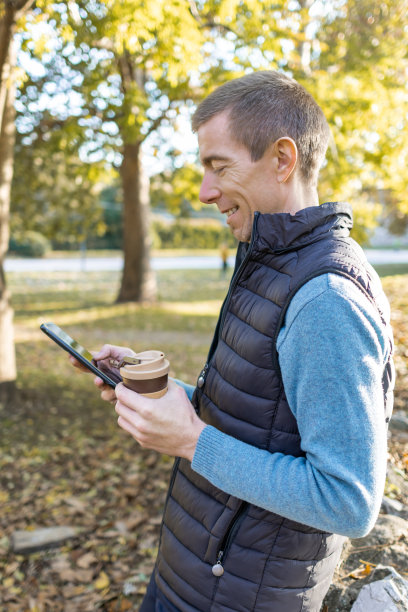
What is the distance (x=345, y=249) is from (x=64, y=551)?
348 cm

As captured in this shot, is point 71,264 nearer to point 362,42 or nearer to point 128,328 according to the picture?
point 128,328

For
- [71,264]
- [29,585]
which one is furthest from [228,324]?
[71,264]

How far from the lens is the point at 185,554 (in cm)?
145

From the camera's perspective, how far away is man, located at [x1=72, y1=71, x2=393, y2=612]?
41.8 inches

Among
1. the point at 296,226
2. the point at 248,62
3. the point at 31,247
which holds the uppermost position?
the point at 248,62

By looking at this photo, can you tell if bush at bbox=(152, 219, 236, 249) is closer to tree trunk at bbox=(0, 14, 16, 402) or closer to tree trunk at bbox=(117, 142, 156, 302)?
tree trunk at bbox=(117, 142, 156, 302)

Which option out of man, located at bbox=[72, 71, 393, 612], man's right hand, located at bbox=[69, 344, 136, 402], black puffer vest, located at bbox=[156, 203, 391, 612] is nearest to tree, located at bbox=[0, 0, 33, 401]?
man's right hand, located at bbox=[69, 344, 136, 402]

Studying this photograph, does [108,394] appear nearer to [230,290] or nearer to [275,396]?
[230,290]

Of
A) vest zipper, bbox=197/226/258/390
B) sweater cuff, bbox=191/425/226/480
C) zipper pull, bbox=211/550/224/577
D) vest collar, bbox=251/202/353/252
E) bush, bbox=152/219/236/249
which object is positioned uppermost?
vest collar, bbox=251/202/353/252

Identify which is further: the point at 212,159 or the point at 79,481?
the point at 79,481

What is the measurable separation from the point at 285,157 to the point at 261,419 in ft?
2.17

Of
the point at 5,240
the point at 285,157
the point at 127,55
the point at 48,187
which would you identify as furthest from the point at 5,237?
the point at 48,187

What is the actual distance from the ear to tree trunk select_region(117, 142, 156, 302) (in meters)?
12.3

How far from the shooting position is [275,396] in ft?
4.06
